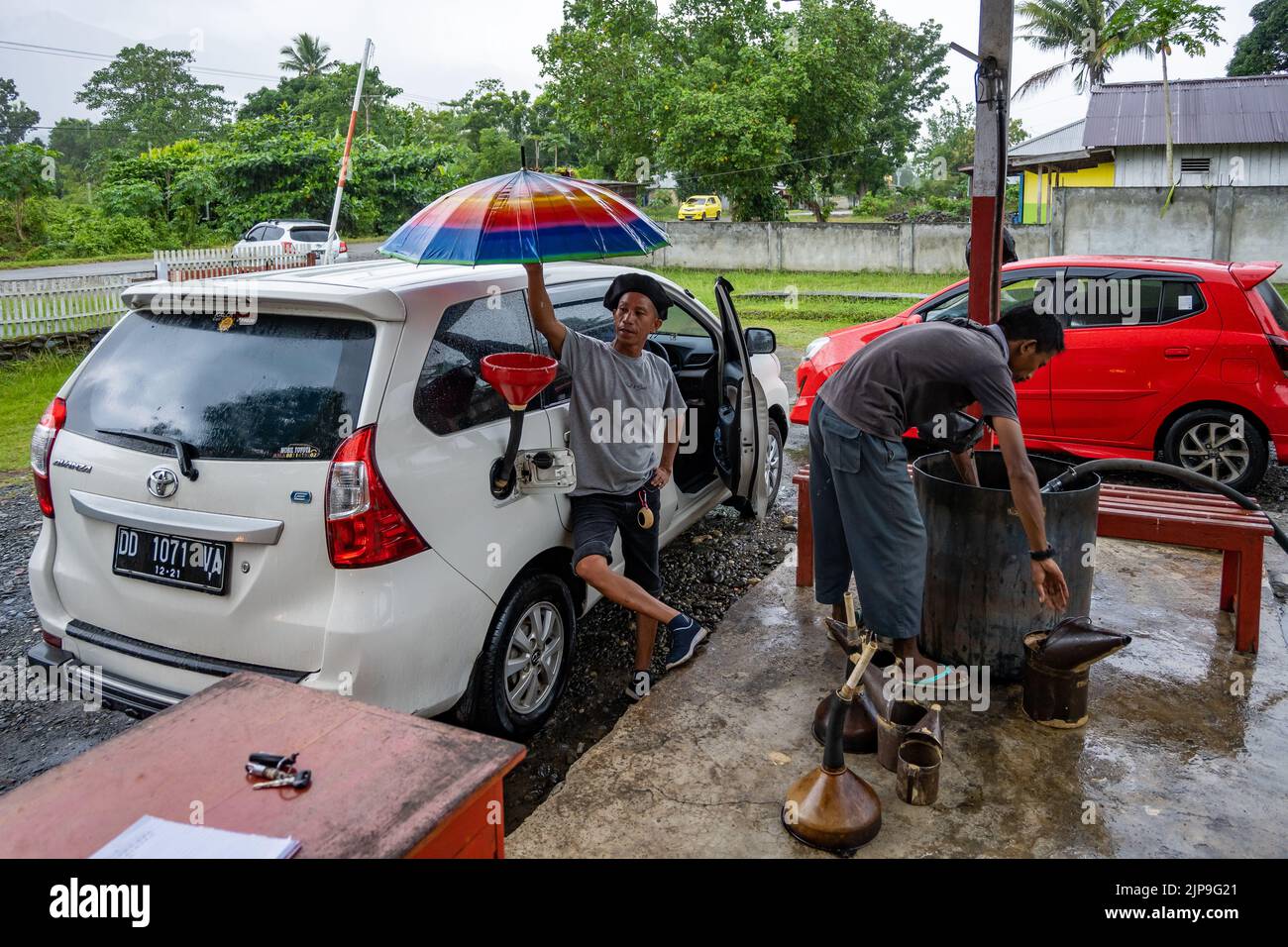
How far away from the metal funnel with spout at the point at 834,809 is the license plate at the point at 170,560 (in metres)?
1.96

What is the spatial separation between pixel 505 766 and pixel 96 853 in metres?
0.71

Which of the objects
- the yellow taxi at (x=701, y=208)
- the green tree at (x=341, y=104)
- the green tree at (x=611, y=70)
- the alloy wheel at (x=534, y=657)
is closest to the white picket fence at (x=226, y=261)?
the alloy wheel at (x=534, y=657)

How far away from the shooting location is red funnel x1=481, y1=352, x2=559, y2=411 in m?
3.43

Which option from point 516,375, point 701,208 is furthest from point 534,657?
point 701,208

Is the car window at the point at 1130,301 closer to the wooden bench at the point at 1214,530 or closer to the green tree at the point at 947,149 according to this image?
the wooden bench at the point at 1214,530

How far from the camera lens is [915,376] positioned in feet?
11.8

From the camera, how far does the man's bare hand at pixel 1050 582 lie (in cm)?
346

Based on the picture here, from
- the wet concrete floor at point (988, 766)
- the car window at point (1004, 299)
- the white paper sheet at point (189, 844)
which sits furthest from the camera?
the car window at point (1004, 299)

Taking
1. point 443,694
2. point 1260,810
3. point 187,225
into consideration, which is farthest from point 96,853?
point 187,225

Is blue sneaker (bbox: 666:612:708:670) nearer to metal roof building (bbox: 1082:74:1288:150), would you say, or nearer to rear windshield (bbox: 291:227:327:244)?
rear windshield (bbox: 291:227:327:244)

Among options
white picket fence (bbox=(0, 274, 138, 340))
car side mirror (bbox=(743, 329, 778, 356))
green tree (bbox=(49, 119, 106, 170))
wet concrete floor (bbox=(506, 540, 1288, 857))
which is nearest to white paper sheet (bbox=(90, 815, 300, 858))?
wet concrete floor (bbox=(506, 540, 1288, 857))

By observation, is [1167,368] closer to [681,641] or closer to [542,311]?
[681,641]

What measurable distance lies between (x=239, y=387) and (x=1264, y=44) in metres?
54.5

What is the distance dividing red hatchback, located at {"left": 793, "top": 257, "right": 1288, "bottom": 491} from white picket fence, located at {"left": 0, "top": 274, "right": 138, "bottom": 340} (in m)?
10.2
